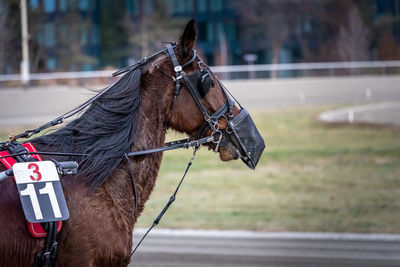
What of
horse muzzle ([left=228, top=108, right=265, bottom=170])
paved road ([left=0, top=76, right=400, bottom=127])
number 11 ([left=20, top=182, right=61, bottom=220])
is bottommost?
paved road ([left=0, top=76, right=400, bottom=127])

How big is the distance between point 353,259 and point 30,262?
4830mm

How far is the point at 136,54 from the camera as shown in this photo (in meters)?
34.2

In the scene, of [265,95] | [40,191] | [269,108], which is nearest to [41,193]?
[40,191]

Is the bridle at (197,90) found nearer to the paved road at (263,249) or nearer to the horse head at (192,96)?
the horse head at (192,96)

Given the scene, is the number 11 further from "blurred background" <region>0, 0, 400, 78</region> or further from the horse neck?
"blurred background" <region>0, 0, 400, 78</region>

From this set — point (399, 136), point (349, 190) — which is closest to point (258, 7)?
point (399, 136)

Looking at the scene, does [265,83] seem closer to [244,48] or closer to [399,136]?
[399,136]

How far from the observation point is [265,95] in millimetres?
23672

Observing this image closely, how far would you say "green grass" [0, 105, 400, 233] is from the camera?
31.5ft

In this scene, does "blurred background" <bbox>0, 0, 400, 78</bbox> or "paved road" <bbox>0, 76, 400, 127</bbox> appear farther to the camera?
"blurred background" <bbox>0, 0, 400, 78</bbox>

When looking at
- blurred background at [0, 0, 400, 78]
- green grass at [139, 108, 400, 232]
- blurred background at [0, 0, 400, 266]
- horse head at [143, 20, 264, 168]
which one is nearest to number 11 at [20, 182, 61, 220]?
horse head at [143, 20, 264, 168]

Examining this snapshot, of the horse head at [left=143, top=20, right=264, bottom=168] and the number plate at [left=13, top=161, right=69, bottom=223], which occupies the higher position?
the horse head at [left=143, top=20, right=264, bottom=168]

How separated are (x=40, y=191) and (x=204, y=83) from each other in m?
1.14

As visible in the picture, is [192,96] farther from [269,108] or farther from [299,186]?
[269,108]
